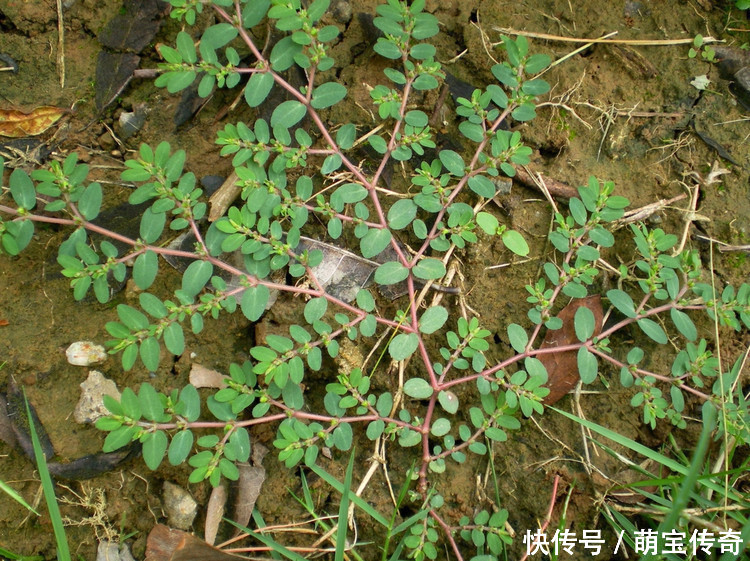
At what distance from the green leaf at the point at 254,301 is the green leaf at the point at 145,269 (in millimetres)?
407

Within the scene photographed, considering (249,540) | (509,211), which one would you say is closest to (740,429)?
(509,211)

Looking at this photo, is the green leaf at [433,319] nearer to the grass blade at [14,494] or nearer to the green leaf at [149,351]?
the green leaf at [149,351]

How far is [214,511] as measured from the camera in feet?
9.02

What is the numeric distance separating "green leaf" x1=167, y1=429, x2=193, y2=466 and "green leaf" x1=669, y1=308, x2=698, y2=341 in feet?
7.58

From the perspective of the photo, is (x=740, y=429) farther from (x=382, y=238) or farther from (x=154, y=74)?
(x=154, y=74)

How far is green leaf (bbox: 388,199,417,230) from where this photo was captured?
2807mm

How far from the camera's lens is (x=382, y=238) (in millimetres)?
2771

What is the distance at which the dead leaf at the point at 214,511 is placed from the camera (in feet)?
8.96

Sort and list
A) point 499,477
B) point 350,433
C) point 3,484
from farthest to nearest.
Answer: point 499,477, point 350,433, point 3,484

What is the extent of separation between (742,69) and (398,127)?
6.20 feet

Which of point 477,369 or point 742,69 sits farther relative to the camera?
point 742,69

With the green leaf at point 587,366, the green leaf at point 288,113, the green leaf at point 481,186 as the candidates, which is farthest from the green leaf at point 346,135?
the green leaf at point 587,366

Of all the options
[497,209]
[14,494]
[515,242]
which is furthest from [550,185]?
[14,494]

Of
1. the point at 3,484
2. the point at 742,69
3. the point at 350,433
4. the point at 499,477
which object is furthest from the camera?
the point at 742,69
